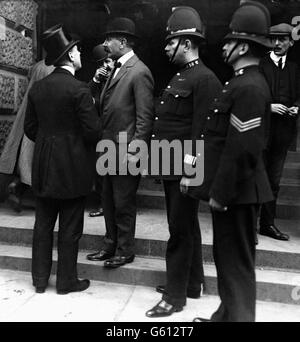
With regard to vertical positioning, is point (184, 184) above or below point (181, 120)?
below

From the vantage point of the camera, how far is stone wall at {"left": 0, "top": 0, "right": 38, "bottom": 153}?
196 inches

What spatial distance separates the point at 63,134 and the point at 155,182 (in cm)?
88

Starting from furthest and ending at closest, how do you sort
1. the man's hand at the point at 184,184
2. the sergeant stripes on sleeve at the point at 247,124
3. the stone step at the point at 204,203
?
the stone step at the point at 204,203 < the man's hand at the point at 184,184 < the sergeant stripes on sleeve at the point at 247,124

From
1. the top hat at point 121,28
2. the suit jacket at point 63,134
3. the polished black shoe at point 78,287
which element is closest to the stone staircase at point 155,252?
the polished black shoe at point 78,287

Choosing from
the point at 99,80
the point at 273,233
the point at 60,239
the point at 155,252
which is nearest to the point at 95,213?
the point at 155,252

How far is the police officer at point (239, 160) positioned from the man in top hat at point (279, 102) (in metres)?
1.47

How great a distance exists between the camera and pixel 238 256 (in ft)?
9.23

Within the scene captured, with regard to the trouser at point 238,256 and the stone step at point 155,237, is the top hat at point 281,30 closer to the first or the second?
the stone step at point 155,237

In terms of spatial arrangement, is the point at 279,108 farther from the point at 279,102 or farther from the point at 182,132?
the point at 182,132

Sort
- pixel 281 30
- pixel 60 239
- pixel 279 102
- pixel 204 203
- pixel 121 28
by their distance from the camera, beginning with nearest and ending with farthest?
pixel 60 239, pixel 121 28, pixel 281 30, pixel 279 102, pixel 204 203

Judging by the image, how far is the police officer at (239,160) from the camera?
2.60 m

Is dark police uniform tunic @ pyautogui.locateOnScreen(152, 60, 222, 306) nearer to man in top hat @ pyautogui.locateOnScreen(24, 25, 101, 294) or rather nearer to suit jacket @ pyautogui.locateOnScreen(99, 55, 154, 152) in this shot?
suit jacket @ pyautogui.locateOnScreen(99, 55, 154, 152)
